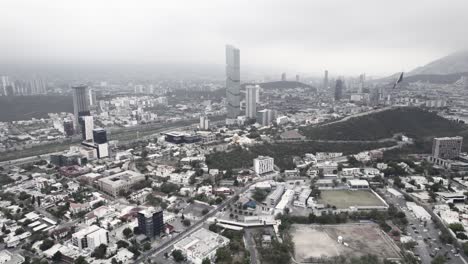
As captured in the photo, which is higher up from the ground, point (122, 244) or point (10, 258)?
point (122, 244)

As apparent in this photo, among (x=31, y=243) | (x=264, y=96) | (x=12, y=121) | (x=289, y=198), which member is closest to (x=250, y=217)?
(x=289, y=198)

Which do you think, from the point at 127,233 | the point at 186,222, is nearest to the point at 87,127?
the point at 127,233

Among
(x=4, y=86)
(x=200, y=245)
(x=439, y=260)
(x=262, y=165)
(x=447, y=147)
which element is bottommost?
(x=200, y=245)

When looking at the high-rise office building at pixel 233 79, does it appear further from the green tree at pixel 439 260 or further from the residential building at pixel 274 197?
the green tree at pixel 439 260

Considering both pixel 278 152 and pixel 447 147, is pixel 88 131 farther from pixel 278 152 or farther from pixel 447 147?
pixel 447 147

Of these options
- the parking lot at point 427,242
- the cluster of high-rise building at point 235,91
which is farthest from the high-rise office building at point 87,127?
the parking lot at point 427,242

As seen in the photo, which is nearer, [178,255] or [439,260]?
[439,260]

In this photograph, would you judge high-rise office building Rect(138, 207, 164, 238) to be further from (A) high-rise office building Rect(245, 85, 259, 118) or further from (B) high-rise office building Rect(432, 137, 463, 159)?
(A) high-rise office building Rect(245, 85, 259, 118)
